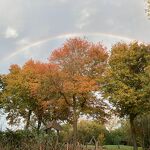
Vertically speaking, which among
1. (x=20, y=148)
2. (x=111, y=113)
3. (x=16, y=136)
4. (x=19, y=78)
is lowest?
(x=20, y=148)

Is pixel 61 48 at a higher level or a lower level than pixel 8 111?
higher

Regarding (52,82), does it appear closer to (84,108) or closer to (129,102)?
(84,108)

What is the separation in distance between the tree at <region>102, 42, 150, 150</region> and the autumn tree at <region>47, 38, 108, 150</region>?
5.12 ft

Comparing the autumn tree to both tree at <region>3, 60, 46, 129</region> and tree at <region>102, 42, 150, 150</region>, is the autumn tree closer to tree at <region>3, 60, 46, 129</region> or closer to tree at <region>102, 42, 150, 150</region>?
tree at <region>102, 42, 150, 150</region>

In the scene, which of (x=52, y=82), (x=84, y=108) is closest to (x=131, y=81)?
(x=84, y=108)

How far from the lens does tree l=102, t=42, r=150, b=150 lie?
153 ft

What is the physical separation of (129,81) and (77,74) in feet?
21.4

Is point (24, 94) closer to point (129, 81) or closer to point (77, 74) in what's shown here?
point (77, 74)

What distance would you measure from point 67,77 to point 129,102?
8.24 metres

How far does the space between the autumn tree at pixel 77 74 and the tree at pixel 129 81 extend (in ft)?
5.12

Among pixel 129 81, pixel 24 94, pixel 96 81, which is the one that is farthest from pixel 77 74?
pixel 24 94

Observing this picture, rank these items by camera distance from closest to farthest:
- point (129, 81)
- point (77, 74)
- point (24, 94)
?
point (129, 81), point (77, 74), point (24, 94)

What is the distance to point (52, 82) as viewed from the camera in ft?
166

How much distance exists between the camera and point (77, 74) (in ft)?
164
